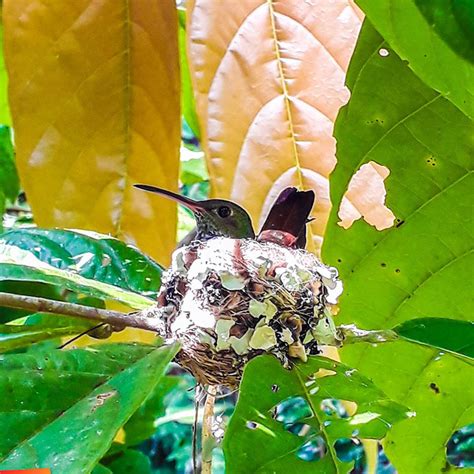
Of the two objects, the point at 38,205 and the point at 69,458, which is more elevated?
the point at 38,205

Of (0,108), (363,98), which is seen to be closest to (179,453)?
(0,108)

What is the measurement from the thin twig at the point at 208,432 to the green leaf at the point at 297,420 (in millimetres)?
257

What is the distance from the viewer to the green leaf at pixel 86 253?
1310 millimetres

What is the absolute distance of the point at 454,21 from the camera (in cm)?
70

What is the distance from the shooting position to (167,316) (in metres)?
1.20

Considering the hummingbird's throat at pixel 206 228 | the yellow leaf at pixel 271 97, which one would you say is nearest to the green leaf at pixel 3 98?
the hummingbird's throat at pixel 206 228

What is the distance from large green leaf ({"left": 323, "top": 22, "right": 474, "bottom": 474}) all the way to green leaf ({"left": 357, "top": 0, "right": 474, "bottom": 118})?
36 cm

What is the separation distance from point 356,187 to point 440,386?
0.35 meters

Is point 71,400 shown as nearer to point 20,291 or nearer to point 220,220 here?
point 20,291

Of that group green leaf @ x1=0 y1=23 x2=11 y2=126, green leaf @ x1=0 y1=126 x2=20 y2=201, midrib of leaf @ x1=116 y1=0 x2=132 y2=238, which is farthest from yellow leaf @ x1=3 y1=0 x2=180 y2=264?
green leaf @ x1=0 y1=126 x2=20 y2=201

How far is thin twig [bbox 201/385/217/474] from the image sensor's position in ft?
3.91

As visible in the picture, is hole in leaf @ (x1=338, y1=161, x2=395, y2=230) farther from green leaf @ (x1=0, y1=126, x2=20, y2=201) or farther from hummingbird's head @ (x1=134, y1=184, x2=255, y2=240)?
green leaf @ (x1=0, y1=126, x2=20, y2=201)

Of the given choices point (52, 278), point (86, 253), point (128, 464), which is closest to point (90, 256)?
point (86, 253)

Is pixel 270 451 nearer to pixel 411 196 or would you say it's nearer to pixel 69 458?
pixel 69 458
